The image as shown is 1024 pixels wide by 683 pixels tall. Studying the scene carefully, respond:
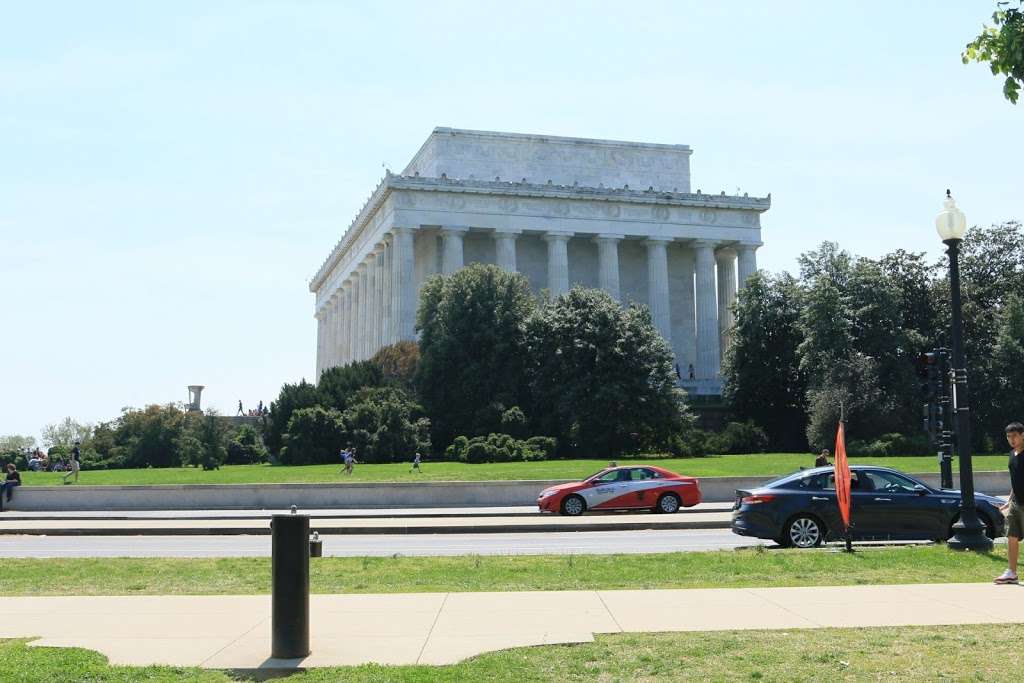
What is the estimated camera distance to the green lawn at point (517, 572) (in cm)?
1373

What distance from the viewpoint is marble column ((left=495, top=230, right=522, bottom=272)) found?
8269cm

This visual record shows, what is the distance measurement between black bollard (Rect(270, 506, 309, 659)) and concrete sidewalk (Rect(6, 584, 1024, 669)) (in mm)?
145

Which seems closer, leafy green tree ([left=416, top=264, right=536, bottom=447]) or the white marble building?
leafy green tree ([left=416, top=264, right=536, bottom=447])

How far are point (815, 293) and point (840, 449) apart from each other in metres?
44.2

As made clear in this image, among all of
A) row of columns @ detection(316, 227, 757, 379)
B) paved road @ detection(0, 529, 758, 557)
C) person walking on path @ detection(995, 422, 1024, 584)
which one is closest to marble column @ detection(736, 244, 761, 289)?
row of columns @ detection(316, 227, 757, 379)

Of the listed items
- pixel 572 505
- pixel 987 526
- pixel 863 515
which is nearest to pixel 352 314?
pixel 572 505

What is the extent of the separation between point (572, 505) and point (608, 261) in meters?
56.7

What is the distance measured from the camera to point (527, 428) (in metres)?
57.0

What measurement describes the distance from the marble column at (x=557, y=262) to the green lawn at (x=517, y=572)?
65.8m

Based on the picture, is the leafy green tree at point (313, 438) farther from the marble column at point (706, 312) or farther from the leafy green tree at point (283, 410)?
the marble column at point (706, 312)

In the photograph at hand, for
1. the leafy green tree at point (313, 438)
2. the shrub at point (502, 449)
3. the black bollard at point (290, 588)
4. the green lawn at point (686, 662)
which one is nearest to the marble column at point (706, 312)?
the shrub at point (502, 449)

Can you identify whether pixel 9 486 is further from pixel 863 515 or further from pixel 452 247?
pixel 452 247

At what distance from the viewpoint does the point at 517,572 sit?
15.0 m

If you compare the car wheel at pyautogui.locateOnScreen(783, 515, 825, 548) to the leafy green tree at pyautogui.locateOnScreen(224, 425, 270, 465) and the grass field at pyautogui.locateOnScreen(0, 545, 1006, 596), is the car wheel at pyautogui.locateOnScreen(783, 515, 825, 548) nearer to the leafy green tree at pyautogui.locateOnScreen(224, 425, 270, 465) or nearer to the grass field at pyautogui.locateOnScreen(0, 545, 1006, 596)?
the grass field at pyautogui.locateOnScreen(0, 545, 1006, 596)
